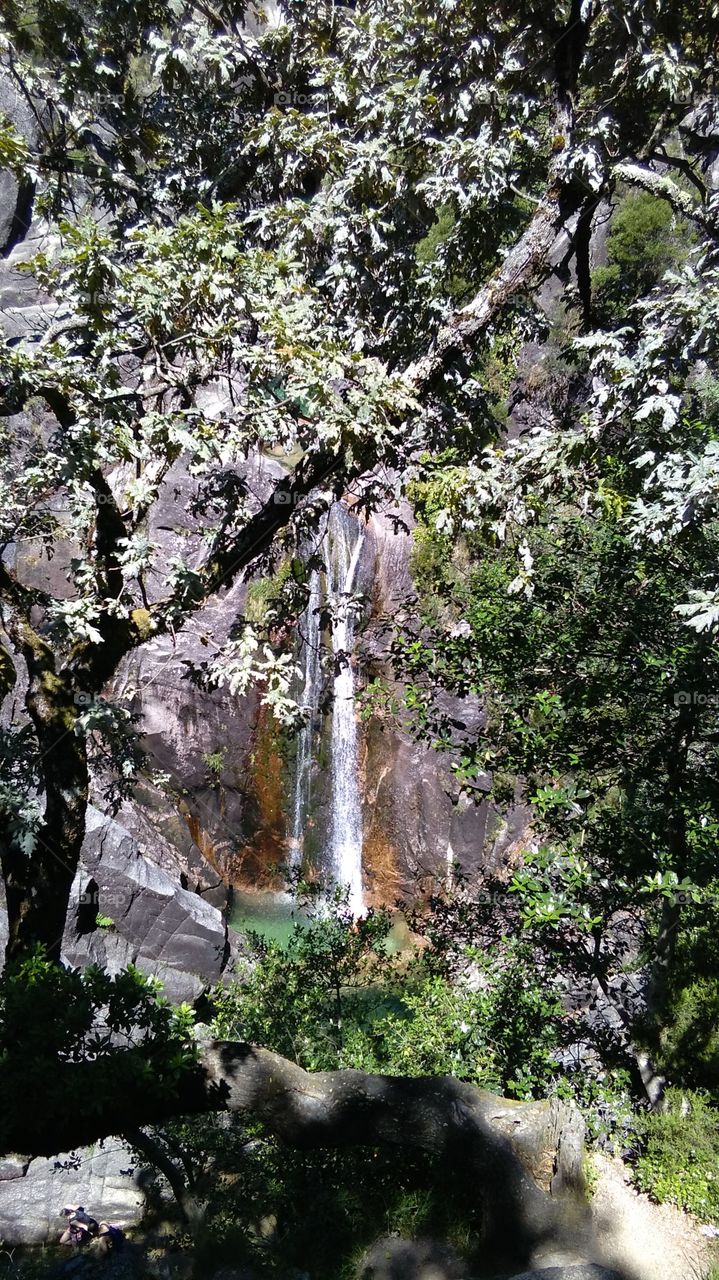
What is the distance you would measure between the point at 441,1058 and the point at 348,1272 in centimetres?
155

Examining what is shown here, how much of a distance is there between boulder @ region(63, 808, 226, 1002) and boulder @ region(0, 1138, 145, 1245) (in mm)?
3144

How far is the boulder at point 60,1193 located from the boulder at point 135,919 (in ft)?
10.3

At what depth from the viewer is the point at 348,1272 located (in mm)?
4922

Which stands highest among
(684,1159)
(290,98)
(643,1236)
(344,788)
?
(290,98)

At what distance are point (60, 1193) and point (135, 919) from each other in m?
4.28

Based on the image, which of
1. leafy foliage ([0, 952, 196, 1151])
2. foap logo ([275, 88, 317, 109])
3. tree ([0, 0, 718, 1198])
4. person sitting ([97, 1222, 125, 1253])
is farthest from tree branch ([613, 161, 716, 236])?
person sitting ([97, 1222, 125, 1253])

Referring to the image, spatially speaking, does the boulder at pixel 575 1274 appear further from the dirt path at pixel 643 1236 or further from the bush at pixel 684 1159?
the bush at pixel 684 1159

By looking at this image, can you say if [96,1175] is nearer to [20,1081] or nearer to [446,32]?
[20,1081]

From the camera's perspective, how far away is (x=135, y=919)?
43.6ft

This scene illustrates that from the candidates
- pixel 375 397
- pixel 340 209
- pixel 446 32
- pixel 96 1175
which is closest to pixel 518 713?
pixel 375 397

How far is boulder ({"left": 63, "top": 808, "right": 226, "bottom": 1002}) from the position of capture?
1294 centimetres

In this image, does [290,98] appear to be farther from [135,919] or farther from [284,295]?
[135,919]

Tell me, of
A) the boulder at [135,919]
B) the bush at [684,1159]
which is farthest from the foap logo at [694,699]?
the boulder at [135,919]

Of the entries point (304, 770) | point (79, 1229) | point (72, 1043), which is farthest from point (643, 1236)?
point (304, 770)
